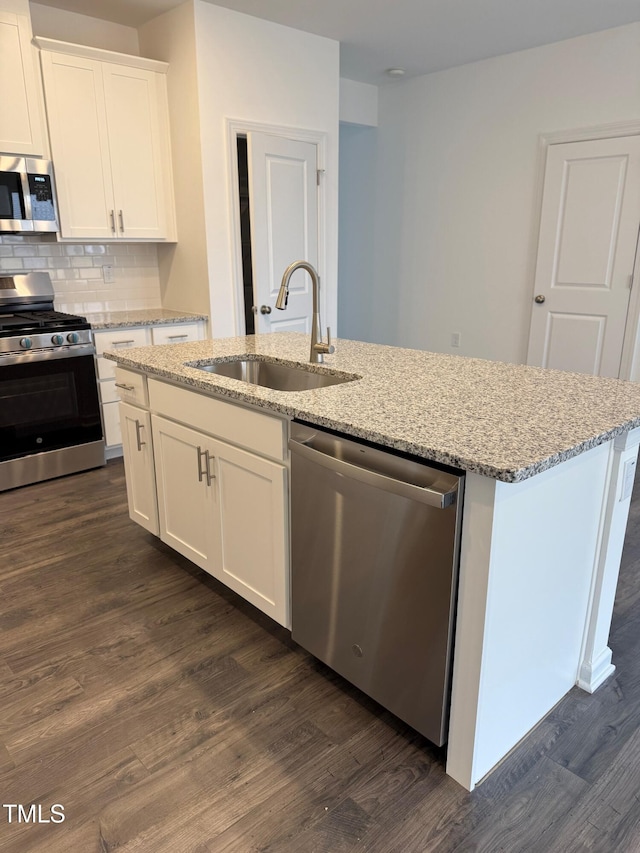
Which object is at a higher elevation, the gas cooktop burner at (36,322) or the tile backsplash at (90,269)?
the tile backsplash at (90,269)

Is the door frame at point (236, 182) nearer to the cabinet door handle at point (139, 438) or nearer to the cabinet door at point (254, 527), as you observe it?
the cabinet door handle at point (139, 438)

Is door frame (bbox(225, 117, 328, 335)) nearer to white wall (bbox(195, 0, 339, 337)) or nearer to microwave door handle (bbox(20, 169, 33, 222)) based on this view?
white wall (bbox(195, 0, 339, 337))

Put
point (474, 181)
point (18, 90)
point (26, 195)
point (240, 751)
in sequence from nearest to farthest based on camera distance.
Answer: point (240, 751) → point (18, 90) → point (26, 195) → point (474, 181)

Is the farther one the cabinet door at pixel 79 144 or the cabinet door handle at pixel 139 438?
the cabinet door at pixel 79 144

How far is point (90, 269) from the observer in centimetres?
412

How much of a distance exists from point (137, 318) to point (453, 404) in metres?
2.77

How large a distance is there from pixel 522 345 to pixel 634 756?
3.64m

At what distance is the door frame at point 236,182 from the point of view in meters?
3.83

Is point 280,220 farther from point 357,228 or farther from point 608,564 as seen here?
point 608,564

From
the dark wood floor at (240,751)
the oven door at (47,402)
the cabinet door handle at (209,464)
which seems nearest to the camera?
the dark wood floor at (240,751)

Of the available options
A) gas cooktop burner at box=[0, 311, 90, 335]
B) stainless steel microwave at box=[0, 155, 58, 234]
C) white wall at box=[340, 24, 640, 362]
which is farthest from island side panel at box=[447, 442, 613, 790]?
white wall at box=[340, 24, 640, 362]

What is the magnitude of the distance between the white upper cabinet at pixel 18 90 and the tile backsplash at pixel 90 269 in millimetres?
585

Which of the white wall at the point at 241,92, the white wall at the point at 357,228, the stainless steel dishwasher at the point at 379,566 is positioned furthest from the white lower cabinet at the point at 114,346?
the white wall at the point at 357,228

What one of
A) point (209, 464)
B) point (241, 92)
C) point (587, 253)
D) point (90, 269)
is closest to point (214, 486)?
point (209, 464)
